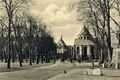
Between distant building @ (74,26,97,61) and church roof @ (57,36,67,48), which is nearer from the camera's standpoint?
distant building @ (74,26,97,61)

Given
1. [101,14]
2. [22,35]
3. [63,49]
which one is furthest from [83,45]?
[101,14]

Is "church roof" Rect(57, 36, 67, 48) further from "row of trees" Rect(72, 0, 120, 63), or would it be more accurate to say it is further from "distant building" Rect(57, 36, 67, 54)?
"row of trees" Rect(72, 0, 120, 63)

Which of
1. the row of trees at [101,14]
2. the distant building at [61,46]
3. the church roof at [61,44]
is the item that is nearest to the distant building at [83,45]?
the distant building at [61,46]

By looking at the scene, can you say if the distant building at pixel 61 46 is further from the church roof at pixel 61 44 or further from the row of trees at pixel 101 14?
the row of trees at pixel 101 14

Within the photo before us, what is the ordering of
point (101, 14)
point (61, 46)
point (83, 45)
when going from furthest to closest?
1. point (61, 46)
2. point (83, 45)
3. point (101, 14)

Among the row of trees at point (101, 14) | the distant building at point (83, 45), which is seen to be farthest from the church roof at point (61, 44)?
the row of trees at point (101, 14)

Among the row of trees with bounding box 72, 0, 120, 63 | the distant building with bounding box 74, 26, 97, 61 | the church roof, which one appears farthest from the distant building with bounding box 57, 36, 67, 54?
the row of trees with bounding box 72, 0, 120, 63

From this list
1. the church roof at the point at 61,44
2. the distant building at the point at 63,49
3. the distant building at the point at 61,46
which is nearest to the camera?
the distant building at the point at 63,49

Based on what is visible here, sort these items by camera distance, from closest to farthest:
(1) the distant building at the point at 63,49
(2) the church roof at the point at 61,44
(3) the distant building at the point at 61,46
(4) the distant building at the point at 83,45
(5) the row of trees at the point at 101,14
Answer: (5) the row of trees at the point at 101,14 → (4) the distant building at the point at 83,45 → (1) the distant building at the point at 63,49 → (3) the distant building at the point at 61,46 → (2) the church roof at the point at 61,44

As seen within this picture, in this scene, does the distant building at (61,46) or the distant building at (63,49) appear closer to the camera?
the distant building at (63,49)

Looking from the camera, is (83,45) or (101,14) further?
(83,45)

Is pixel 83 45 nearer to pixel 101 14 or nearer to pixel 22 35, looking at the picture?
pixel 22 35

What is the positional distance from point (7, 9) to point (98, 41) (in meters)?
34.9

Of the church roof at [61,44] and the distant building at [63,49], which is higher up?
the church roof at [61,44]
